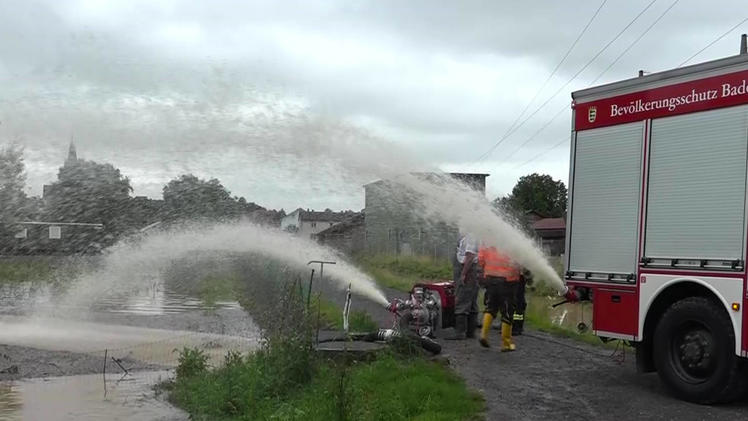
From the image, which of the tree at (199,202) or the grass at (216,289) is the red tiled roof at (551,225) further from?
the tree at (199,202)

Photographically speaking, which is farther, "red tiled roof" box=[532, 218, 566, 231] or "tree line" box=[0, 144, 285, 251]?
"red tiled roof" box=[532, 218, 566, 231]

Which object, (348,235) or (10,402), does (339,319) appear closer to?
(10,402)

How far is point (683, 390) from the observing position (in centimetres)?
803

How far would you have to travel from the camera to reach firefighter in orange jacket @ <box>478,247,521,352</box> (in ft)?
36.5

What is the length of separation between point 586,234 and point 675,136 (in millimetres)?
1645

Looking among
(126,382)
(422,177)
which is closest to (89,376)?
(126,382)

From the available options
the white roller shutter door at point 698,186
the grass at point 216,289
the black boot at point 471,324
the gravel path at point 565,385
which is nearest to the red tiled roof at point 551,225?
the grass at point 216,289

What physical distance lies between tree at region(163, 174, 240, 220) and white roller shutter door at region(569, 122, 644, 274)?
10.8 m

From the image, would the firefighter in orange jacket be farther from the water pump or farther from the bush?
the bush

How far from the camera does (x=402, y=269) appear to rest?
32.4 meters

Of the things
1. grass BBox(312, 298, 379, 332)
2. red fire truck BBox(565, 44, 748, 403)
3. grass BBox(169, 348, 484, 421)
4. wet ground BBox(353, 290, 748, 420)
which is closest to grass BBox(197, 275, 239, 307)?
grass BBox(312, 298, 379, 332)

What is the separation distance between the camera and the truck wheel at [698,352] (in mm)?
7598

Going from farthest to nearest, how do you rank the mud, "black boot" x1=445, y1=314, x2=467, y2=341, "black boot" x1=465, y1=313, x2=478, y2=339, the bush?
"black boot" x1=465, y1=313, x2=478, y2=339
"black boot" x1=445, y1=314, x2=467, y2=341
the mud
the bush

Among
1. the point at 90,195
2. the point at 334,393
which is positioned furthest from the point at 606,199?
the point at 90,195
